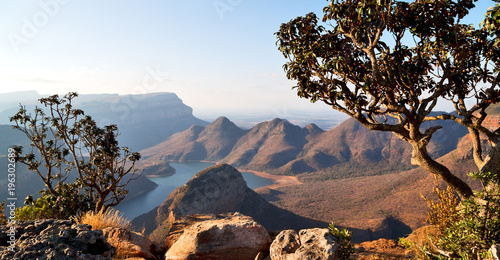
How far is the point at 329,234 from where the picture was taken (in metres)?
6.80

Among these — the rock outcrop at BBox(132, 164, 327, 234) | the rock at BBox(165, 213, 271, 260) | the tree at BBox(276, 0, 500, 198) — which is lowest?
the rock outcrop at BBox(132, 164, 327, 234)

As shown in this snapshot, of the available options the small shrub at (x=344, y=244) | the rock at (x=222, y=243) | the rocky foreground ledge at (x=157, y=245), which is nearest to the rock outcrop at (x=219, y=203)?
the rock at (x=222, y=243)

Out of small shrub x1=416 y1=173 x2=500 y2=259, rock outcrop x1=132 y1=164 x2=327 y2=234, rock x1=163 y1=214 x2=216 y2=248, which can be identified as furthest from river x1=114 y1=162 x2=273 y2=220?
small shrub x1=416 y1=173 x2=500 y2=259

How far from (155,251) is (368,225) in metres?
71.8

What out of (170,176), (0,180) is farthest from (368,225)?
(170,176)

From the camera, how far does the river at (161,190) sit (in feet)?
380

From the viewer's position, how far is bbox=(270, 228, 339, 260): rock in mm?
6207

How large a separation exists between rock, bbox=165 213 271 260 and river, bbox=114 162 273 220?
9544 centimetres

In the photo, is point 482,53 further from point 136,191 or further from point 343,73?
point 136,191

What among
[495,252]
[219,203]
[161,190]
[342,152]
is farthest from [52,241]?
[342,152]

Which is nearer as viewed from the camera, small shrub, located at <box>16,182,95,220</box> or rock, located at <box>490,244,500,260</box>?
rock, located at <box>490,244,500,260</box>

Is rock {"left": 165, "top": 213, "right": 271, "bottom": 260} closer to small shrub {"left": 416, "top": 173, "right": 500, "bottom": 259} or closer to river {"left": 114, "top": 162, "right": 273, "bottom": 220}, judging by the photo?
small shrub {"left": 416, "top": 173, "right": 500, "bottom": 259}

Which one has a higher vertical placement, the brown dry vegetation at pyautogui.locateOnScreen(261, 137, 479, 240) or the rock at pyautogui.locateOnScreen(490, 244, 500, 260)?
the rock at pyautogui.locateOnScreen(490, 244, 500, 260)

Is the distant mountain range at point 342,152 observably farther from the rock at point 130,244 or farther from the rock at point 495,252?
the rock at point 495,252
